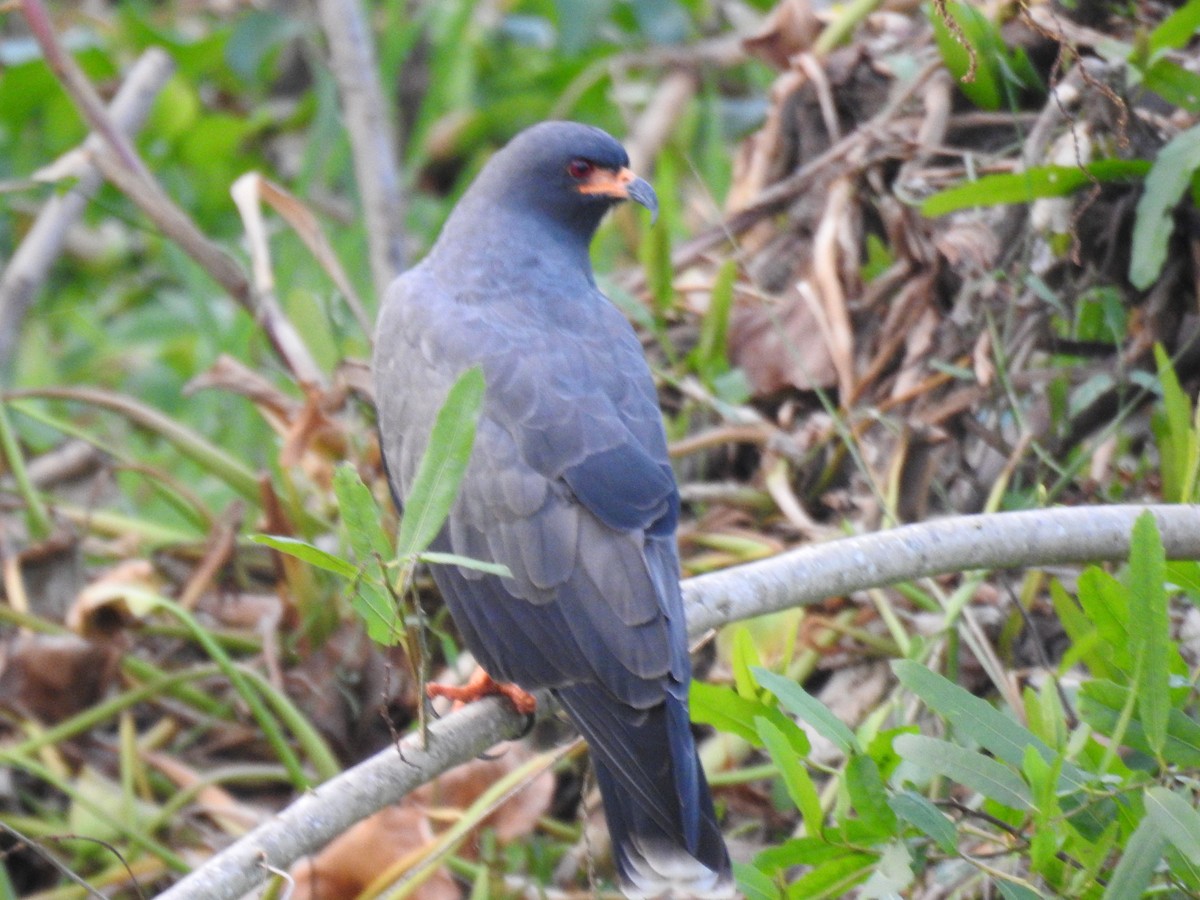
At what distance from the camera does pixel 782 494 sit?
3.72 meters

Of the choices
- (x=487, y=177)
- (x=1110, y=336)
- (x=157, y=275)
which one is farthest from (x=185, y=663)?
(x=157, y=275)

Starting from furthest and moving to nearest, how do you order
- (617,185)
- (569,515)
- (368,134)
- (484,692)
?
(368,134) → (617,185) → (484,692) → (569,515)

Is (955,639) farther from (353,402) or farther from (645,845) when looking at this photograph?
(353,402)

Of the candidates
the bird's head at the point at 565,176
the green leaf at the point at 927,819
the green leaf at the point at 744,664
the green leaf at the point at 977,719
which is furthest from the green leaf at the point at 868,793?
the bird's head at the point at 565,176

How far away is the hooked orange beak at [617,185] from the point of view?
3.89 meters

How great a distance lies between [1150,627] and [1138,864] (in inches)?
13.4

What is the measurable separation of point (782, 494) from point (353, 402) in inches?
48.7

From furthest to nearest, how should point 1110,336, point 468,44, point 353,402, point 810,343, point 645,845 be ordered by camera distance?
point 468,44 → point 353,402 → point 810,343 → point 1110,336 → point 645,845

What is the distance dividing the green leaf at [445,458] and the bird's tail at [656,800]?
0.76 meters

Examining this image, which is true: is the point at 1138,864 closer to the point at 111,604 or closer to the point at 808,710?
the point at 808,710

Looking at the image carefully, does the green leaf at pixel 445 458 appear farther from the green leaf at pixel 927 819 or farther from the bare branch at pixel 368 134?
the bare branch at pixel 368 134

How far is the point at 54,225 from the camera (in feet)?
16.8

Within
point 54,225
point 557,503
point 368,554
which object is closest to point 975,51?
point 557,503

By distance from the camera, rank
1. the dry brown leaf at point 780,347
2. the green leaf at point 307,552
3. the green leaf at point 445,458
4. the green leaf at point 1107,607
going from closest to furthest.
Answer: the green leaf at point 307,552 < the green leaf at point 445,458 < the green leaf at point 1107,607 < the dry brown leaf at point 780,347
